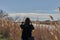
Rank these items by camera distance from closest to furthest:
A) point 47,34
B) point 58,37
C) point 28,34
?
1. point 28,34
2. point 58,37
3. point 47,34

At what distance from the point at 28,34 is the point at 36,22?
2.50 metres

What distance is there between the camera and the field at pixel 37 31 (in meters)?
6.57

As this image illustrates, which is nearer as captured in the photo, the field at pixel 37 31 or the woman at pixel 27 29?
the woman at pixel 27 29

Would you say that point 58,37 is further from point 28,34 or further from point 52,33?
point 28,34

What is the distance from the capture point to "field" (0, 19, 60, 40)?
6.57 m

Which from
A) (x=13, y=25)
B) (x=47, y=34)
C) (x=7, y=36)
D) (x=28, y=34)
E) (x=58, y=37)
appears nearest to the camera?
(x=28, y=34)

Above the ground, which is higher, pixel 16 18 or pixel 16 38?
pixel 16 18

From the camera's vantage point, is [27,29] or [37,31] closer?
[27,29]

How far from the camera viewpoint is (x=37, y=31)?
746 cm

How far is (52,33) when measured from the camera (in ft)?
21.8

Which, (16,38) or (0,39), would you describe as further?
(0,39)

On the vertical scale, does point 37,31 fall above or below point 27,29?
below

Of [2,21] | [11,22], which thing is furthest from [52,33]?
[2,21]

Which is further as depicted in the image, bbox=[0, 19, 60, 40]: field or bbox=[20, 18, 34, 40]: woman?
bbox=[0, 19, 60, 40]: field
